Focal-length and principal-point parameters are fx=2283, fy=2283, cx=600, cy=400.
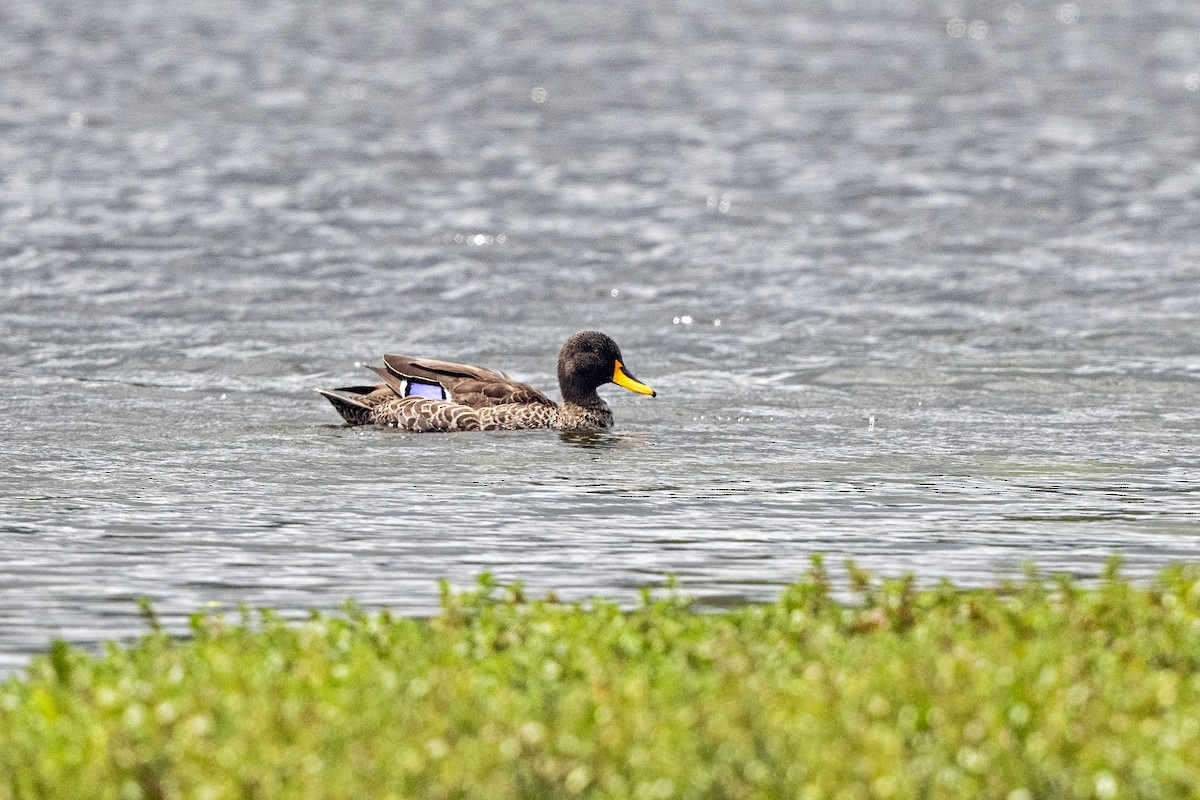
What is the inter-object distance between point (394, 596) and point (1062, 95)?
29884 millimetres

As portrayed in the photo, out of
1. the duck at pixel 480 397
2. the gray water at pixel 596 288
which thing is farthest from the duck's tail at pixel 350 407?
the gray water at pixel 596 288

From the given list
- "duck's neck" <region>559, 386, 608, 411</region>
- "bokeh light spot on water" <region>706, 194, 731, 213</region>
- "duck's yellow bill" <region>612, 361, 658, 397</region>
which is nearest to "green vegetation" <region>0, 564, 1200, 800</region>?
"duck's neck" <region>559, 386, 608, 411</region>

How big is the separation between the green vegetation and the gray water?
1.60 metres

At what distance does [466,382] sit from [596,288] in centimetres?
749

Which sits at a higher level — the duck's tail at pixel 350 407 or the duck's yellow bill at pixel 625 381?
the duck's yellow bill at pixel 625 381

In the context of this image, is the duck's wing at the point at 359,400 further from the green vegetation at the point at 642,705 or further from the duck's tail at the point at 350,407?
the green vegetation at the point at 642,705

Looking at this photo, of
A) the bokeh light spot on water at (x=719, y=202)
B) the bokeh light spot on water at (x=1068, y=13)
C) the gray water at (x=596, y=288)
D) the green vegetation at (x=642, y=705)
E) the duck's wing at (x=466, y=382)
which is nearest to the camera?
the green vegetation at (x=642, y=705)

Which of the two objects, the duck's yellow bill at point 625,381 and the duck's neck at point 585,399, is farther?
the duck's yellow bill at point 625,381

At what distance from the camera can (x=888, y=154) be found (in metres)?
34.4

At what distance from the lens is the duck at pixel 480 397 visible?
18.4m

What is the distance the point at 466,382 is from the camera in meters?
18.7

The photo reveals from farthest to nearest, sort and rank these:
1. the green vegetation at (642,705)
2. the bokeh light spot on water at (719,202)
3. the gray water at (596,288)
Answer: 1. the bokeh light spot on water at (719,202)
2. the gray water at (596,288)
3. the green vegetation at (642,705)

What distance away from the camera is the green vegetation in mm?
8023

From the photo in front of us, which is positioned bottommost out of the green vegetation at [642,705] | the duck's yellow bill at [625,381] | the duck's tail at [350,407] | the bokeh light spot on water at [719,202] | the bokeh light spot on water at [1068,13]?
the green vegetation at [642,705]
